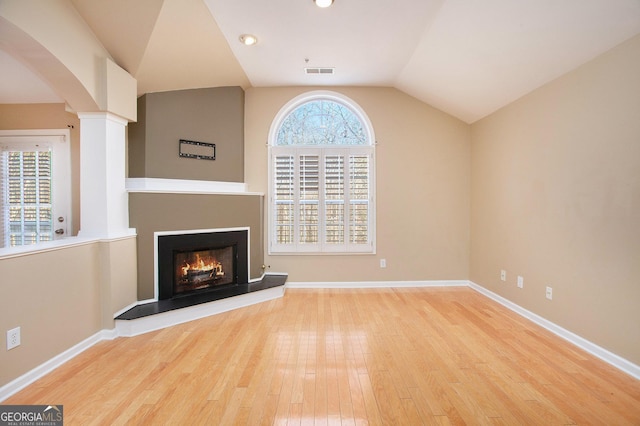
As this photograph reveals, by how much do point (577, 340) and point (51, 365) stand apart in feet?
14.1

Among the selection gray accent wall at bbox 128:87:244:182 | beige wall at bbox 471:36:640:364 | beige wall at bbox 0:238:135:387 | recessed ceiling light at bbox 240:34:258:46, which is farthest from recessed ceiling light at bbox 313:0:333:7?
beige wall at bbox 0:238:135:387

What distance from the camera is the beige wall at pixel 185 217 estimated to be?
3.17 m

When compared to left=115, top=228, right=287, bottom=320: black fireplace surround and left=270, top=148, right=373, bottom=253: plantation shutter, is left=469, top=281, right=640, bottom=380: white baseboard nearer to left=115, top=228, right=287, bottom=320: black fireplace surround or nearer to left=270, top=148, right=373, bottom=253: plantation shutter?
left=270, top=148, right=373, bottom=253: plantation shutter

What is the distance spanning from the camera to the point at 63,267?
2.36 meters

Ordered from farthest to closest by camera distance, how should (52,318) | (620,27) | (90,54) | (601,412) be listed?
(90,54)
(52,318)
(620,27)
(601,412)

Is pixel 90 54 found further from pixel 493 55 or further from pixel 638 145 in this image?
pixel 638 145

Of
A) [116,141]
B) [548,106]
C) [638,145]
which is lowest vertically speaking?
[638,145]

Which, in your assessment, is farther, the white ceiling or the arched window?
the arched window

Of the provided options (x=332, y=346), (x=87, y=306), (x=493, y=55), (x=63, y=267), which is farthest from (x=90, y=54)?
(x=493, y=55)

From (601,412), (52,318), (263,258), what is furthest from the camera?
(263,258)

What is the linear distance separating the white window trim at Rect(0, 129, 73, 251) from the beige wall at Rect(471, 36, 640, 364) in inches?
212

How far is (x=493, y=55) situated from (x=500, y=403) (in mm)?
2950

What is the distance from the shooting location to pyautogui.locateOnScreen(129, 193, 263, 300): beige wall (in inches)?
125

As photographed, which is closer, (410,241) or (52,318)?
(52,318)
